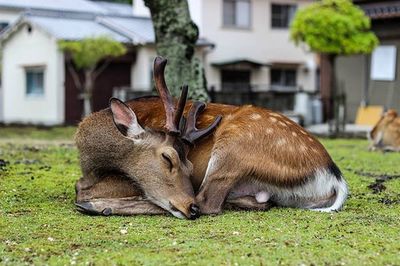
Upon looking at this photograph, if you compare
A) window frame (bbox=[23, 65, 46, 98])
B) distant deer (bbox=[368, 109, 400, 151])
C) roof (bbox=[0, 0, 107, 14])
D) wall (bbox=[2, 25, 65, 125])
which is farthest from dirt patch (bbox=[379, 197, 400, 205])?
roof (bbox=[0, 0, 107, 14])

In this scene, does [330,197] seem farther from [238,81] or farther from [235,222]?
[238,81]

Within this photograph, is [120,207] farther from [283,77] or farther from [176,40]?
[283,77]

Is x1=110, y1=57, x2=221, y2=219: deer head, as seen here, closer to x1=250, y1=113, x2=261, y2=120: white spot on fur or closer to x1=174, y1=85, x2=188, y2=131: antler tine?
x1=174, y1=85, x2=188, y2=131: antler tine

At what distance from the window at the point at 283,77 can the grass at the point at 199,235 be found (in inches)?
905

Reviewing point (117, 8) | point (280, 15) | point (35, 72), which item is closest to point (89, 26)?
point (35, 72)

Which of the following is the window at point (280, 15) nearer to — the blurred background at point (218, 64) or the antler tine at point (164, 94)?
the blurred background at point (218, 64)

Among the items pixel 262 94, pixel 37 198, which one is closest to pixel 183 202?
pixel 37 198

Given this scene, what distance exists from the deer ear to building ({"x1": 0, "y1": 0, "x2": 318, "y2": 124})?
19298mm

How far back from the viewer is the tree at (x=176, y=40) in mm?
10219

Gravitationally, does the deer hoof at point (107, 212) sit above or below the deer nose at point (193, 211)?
below

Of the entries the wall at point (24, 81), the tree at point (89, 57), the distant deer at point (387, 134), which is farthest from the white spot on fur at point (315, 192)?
the wall at point (24, 81)

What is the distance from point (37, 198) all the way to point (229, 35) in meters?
22.5

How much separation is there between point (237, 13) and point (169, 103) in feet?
76.4

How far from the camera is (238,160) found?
5.62m
